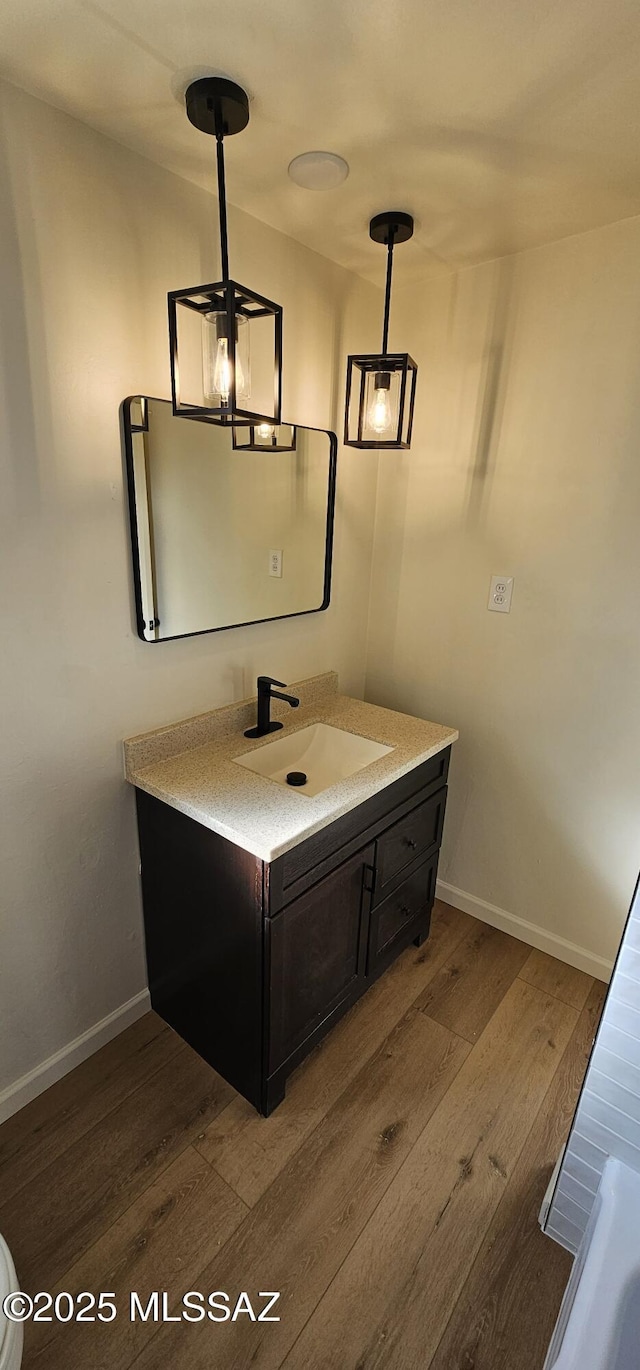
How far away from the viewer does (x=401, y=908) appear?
1.80m

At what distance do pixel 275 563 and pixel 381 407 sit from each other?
0.55 m

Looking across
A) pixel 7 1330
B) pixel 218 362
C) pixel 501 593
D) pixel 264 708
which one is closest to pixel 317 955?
pixel 264 708

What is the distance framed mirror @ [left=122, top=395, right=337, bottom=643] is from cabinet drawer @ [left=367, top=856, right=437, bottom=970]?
37.0 inches

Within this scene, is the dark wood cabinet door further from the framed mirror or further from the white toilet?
the framed mirror

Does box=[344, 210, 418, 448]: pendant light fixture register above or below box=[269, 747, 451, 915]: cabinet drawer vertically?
above

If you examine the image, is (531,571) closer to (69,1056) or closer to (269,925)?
(269,925)

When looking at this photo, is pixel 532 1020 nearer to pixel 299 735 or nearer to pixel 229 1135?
pixel 229 1135

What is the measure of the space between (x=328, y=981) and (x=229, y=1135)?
424 millimetres

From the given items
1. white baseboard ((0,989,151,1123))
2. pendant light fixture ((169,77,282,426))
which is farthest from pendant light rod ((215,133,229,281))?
white baseboard ((0,989,151,1123))

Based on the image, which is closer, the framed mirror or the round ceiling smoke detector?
the round ceiling smoke detector

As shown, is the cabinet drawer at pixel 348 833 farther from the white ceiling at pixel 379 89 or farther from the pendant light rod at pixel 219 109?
the white ceiling at pixel 379 89

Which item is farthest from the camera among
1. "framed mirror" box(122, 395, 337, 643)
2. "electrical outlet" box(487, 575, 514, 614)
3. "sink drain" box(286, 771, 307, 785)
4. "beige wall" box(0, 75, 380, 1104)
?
"electrical outlet" box(487, 575, 514, 614)

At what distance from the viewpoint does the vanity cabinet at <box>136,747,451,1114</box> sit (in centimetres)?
129

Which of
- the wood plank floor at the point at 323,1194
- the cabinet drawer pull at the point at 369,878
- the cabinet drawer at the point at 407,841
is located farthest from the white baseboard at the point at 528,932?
the cabinet drawer pull at the point at 369,878
